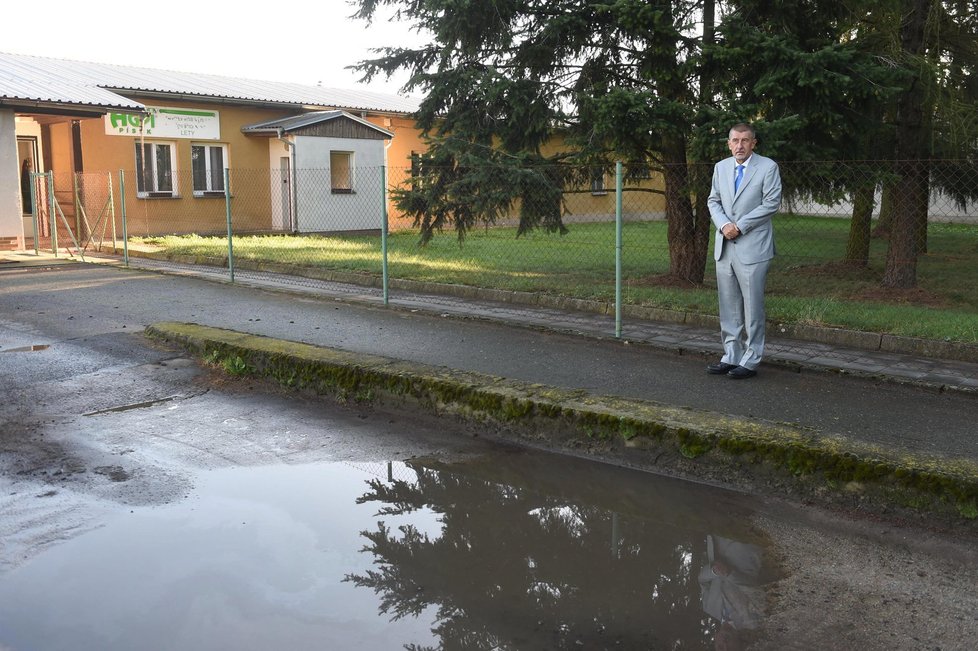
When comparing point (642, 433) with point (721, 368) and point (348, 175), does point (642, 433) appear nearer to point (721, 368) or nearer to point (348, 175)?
point (721, 368)

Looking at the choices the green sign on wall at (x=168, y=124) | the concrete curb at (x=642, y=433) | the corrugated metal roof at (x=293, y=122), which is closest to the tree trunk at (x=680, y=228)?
the concrete curb at (x=642, y=433)

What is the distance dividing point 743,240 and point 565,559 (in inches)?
144

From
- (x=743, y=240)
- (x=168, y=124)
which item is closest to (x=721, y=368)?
(x=743, y=240)

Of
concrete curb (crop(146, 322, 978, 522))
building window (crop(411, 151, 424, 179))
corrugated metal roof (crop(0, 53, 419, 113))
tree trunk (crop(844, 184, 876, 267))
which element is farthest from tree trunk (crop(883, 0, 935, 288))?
corrugated metal roof (crop(0, 53, 419, 113))

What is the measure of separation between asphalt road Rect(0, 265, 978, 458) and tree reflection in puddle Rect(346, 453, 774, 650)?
134 cm

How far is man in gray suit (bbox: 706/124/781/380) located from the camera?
6723 mm

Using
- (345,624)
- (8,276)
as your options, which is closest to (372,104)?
(8,276)

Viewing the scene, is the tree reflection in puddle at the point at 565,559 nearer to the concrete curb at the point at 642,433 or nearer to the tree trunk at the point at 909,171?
the concrete curb at the point at 642,433

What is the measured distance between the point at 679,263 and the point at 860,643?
9.33 metres

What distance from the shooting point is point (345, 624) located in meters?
3.34

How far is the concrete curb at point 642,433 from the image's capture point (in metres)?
4.54

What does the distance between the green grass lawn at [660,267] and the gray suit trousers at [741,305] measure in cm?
221

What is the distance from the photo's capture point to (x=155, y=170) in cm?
2211

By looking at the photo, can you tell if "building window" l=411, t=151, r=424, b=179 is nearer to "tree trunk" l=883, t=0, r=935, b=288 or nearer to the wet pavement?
the wet pavement
